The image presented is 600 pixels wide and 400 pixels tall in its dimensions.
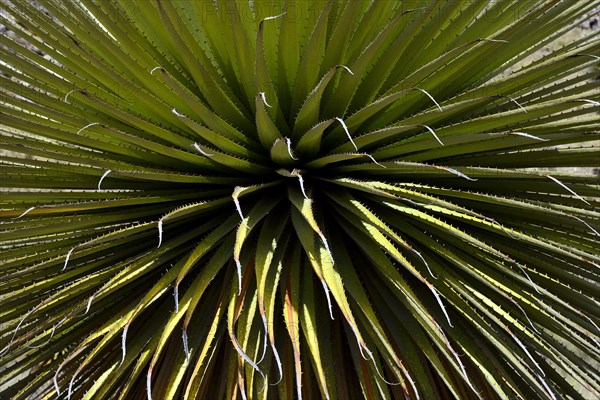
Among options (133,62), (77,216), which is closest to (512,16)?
(133,62)

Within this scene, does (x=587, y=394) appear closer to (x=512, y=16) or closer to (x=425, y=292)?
(x=425, y=292)

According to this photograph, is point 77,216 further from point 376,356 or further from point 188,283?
point 376,356

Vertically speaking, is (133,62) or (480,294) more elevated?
(133,62)

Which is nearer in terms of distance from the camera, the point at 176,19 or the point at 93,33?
the point at 176,19

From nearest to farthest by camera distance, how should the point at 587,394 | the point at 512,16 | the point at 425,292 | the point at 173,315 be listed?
the point at 173,315
the point at 425,292
the point at 512,16
the point at 587,394

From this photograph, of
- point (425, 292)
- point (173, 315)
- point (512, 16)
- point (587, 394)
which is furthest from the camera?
point (587, 394)

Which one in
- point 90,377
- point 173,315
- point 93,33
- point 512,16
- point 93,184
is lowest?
point 90,377
